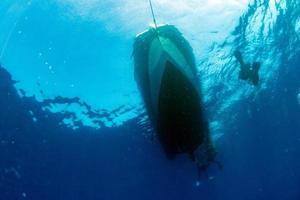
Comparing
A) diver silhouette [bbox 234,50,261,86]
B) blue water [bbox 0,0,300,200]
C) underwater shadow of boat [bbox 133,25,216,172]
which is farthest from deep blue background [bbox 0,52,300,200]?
diver silhouette [bbox 234,50,261,86]

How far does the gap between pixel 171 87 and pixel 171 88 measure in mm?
26

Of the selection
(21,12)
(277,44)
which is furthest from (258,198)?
(21,12)

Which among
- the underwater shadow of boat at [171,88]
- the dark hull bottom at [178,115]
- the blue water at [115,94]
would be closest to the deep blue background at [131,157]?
the blue water at [115,94]

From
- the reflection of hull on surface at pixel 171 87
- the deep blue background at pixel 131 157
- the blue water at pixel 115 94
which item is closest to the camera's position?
the reflection of hull on surface at pixel 171 87

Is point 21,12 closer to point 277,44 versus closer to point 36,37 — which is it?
point 36,37

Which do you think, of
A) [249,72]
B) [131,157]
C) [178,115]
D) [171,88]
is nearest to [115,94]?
[178,115]

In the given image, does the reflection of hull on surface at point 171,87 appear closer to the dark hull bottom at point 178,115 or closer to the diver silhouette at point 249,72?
the dark hull bottom at point 178,115

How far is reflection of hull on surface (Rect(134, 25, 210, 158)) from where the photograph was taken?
8617 millimetres

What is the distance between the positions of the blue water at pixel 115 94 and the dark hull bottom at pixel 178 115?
3.48 meters

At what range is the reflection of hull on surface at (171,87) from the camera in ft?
28.3

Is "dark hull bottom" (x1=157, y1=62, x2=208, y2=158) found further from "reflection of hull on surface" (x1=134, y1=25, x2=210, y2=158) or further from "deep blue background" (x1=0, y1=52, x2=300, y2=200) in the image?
"deep blue background" (x1=0, y1=52, x2=300, y2=200)

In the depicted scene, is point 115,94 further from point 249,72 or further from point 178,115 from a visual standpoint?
point 249,72

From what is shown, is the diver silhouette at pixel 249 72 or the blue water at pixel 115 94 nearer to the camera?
the diver silhouette at pixel 249 72

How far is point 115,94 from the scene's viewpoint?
13672mm
